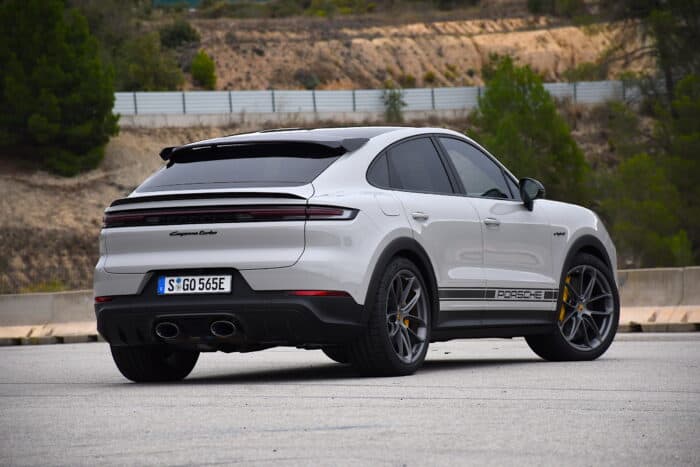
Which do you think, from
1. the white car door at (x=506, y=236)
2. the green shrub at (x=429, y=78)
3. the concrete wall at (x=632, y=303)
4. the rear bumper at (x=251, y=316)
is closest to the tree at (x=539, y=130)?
the green shrub at (x=429, y=78)

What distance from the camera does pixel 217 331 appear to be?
9461 mm

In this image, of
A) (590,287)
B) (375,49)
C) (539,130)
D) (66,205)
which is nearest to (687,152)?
(539,130)

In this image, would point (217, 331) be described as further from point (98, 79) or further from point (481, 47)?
point (481, 47)

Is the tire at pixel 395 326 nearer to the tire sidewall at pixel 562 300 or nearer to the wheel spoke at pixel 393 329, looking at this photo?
the wheel spoke at pixel 393 329

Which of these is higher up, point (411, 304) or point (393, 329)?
point (411, 304)

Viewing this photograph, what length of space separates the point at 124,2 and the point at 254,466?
93.2 metres

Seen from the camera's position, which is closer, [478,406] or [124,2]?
[478,406]

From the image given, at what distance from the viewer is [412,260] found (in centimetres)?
1005

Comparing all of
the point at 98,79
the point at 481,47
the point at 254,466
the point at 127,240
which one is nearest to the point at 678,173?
the point at 98,79

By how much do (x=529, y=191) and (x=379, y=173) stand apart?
1.78 m

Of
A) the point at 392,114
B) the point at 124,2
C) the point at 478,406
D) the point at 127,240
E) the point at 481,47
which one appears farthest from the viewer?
the point at 481,47

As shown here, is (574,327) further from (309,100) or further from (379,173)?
(309,100)

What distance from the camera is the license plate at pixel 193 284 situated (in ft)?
30.7

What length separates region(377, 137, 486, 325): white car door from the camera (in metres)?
10.1
